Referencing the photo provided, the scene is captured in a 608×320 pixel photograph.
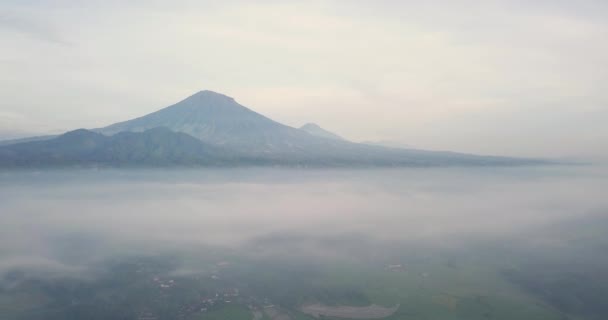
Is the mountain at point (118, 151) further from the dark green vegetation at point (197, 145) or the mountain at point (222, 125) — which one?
the mountain at point (222, 125)

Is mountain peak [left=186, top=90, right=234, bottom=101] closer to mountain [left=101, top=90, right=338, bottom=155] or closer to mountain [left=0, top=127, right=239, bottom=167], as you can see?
mountain [left=101, top=90, right=338, bottom=155]

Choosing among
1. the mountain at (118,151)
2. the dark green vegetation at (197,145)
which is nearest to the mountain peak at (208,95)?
the dark green vegetation at (197,145)

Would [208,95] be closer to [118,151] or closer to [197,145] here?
[197,145]

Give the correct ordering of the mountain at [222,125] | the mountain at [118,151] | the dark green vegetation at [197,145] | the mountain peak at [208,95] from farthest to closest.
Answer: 1. the mountain peak at [208,95]
2. the mountain at [222,125]
3. the dark green vegetation at [197,145]
4. the mountain at [118,151]

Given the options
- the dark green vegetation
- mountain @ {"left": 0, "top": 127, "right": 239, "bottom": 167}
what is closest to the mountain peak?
the dark green vegetation

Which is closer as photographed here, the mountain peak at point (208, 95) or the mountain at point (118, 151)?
the mountain at point (118, 151)

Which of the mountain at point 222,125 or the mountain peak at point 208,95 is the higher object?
the mountain peak at point 208,95

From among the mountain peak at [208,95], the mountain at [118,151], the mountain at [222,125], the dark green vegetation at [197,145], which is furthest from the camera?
the mountain peak at [208,95]

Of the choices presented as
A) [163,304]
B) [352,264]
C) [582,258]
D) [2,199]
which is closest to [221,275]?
[163,304]
